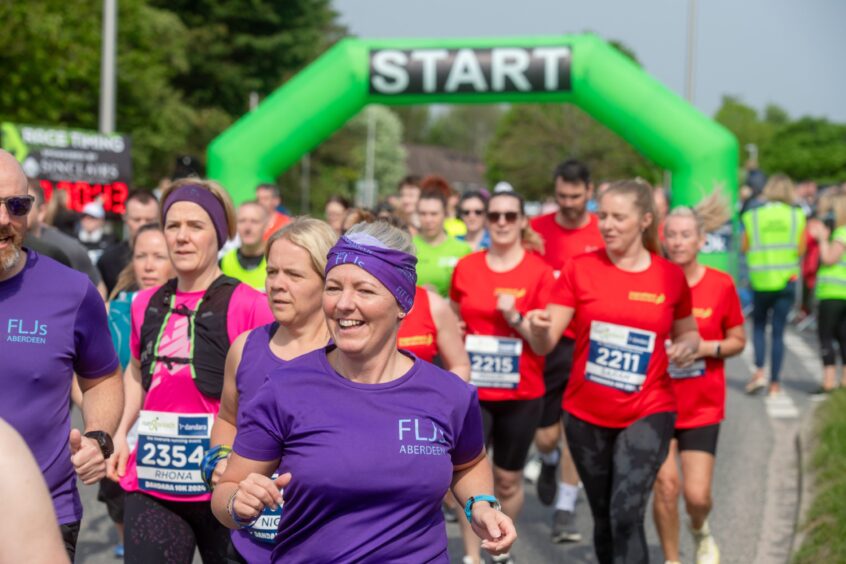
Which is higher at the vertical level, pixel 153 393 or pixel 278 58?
pixel 278 58

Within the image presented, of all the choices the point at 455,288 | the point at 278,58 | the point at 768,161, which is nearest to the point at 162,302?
the point at 455,288

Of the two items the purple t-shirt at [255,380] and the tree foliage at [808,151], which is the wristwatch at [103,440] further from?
the tree foliage at [808,151]

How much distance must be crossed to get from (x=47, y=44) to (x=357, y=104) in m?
18.0

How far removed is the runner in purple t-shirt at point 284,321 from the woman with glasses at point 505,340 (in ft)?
7.76

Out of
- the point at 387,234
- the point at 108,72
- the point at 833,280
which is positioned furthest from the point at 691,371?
the point at 108,72

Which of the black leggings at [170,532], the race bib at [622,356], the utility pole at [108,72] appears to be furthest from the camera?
the utility pole at [108,72]

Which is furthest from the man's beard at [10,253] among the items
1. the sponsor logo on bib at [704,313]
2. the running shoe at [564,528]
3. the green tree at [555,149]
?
the green tree at [555,149]

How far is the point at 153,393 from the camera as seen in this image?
4.48 metres

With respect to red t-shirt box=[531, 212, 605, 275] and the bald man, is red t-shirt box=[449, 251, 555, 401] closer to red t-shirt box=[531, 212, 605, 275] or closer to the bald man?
red t-shirt box=[531, 212, 605, 275]

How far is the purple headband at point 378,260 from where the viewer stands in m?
3.04

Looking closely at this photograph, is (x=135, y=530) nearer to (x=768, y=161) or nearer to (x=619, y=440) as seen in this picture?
(x=619, y=440)

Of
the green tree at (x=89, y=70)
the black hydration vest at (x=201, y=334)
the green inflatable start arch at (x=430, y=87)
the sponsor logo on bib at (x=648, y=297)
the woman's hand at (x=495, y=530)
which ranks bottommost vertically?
the woman's hand at (x=495, y=530)

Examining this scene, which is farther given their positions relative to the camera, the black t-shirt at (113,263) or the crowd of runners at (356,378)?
the black t-shirt at (113,263)

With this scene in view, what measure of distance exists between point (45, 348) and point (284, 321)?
845mm
